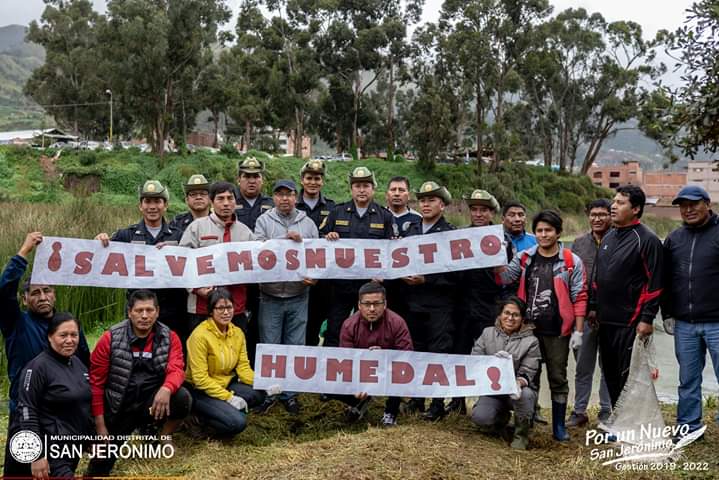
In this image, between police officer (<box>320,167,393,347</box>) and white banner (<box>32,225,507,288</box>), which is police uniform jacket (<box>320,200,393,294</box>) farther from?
white banner (<box>32,225,507,288</box>)

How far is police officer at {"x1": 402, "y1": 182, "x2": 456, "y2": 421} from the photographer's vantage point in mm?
5251

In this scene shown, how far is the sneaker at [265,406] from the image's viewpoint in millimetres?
5293

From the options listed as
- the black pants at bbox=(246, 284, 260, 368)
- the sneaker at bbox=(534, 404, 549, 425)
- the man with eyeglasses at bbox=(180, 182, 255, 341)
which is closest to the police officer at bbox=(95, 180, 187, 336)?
the man with eyeglasses at bbox=(180, 182, 255, 341)

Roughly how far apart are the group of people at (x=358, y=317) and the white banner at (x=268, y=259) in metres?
0.12

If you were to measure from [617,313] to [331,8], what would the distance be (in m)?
35.7

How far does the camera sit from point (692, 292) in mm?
4547

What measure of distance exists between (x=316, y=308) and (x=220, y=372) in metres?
1.38

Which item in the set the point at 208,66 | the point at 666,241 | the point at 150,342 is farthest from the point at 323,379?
the point at 208,66

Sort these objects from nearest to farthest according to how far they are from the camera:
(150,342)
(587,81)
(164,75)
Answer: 1. (150,342)
2. (164,75)
3. (587,81)

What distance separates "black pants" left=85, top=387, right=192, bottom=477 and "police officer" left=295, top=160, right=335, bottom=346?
1.60 meters

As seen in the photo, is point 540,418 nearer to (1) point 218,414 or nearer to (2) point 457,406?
(2) point 457,406

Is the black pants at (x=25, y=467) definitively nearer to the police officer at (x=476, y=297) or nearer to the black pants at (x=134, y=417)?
the black pants at (x=134, y=417)

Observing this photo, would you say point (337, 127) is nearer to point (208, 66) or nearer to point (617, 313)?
point (208, 66)

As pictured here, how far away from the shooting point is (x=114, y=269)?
17.0 feet
